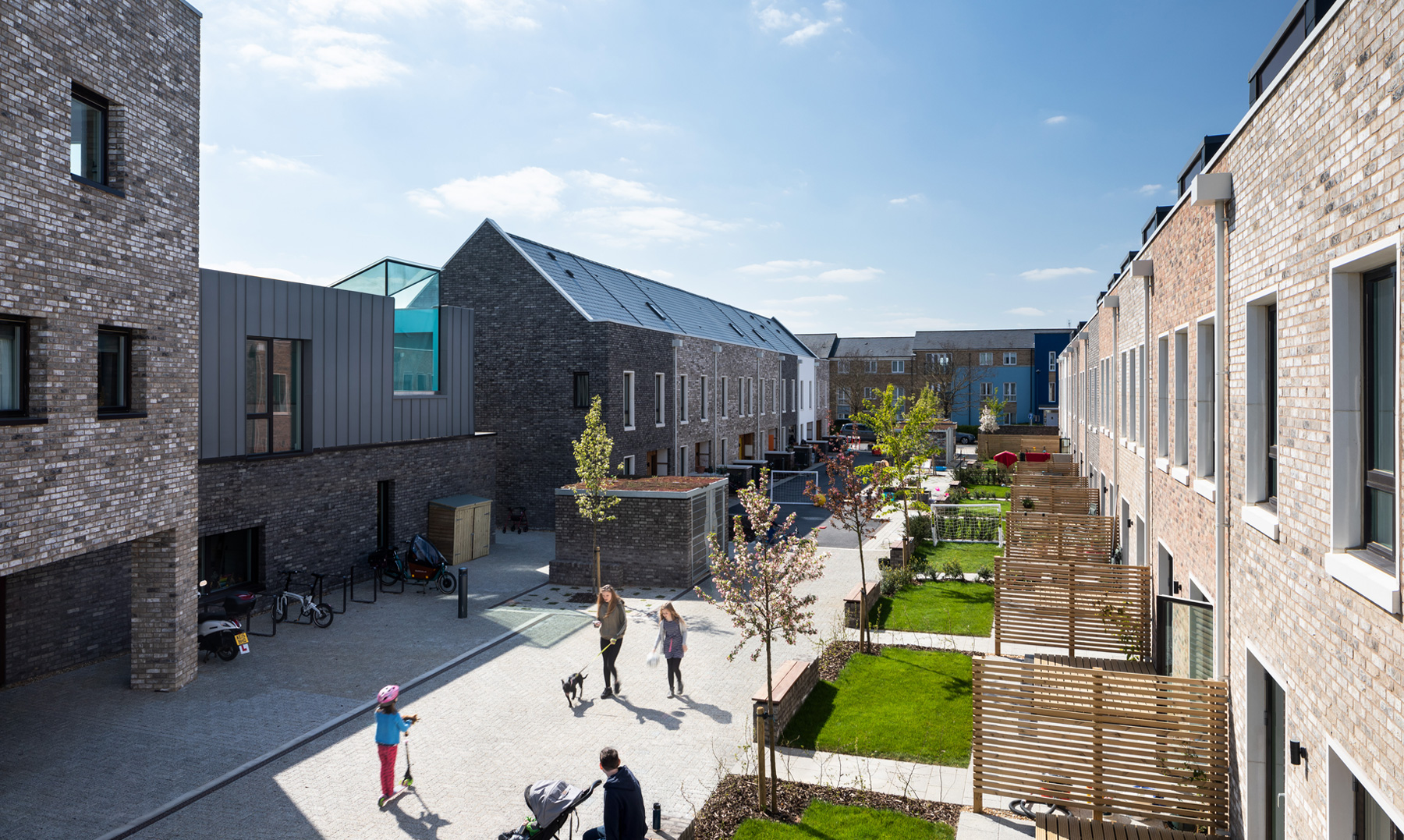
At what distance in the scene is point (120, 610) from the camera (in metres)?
12.4

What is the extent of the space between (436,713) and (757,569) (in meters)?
4.53

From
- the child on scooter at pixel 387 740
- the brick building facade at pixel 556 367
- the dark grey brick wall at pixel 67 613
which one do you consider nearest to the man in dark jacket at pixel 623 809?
the child on scooter at pixel 387 740

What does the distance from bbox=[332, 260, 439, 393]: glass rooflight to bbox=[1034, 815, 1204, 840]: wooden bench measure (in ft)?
55.2

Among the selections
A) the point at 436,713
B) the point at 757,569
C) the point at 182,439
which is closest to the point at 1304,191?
the point at 757,569

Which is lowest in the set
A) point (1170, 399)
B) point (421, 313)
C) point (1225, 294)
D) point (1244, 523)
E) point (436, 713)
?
point (436, 713)

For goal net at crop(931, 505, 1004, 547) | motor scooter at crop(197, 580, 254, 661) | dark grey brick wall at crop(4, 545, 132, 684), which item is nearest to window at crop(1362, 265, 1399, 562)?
motor scooter at crop(197, 580, 254, 661)

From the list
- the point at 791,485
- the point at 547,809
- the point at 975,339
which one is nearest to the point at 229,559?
the point at 547,809

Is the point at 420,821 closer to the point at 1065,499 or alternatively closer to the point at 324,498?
the point at 324,498

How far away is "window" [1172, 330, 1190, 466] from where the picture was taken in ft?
29.6

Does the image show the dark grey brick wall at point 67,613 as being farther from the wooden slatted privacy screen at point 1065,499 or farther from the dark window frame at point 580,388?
the wooden slatted privacy screen at point 1065,499

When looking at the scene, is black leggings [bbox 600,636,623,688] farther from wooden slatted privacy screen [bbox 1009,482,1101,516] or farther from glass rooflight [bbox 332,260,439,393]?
wooden slatted privacy screen [bbox 1009,482,1101,516]

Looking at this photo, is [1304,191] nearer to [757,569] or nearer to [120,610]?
[757,569]

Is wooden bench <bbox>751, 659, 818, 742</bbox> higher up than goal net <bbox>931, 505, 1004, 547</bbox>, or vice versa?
goal net <bbox>931, 505, 1004, 547</bbox>

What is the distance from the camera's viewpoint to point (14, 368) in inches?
348
